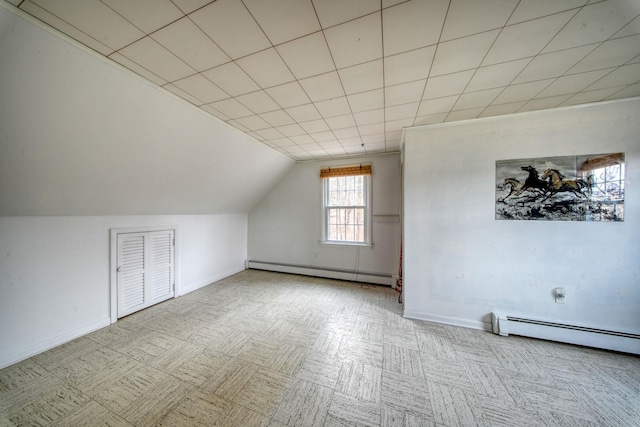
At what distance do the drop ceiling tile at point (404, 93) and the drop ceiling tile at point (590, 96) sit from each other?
165 centimetres

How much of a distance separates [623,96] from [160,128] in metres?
4.94

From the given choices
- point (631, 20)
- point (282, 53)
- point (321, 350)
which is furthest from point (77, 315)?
point (631, 20)

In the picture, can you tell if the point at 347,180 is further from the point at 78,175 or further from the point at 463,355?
the point at 78,175

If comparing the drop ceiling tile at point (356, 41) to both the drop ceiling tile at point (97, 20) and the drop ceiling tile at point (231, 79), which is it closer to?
the drop ceiling tile at point (231, 79)

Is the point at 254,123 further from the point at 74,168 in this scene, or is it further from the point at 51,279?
the point at 51,279

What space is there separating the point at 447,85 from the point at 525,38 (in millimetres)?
579

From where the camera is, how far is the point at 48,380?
1.84m

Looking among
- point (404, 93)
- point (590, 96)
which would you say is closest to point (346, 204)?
point (404, 93)

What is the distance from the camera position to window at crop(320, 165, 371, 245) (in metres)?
4.38

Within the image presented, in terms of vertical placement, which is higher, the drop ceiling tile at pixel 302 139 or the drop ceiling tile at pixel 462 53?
Answer: the drop ceiling tile at pixel 462 53

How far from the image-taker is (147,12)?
4.10 ft

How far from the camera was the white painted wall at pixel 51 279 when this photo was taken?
2023 millimetres

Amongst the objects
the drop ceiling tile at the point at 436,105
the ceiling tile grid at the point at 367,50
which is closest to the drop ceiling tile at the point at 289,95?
the ceiling tile grid at the point at 367,50

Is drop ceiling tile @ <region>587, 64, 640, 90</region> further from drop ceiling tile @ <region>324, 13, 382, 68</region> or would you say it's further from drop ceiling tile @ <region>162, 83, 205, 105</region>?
drop ceiling tile @ <region>162, 83, 205, 105</region>
